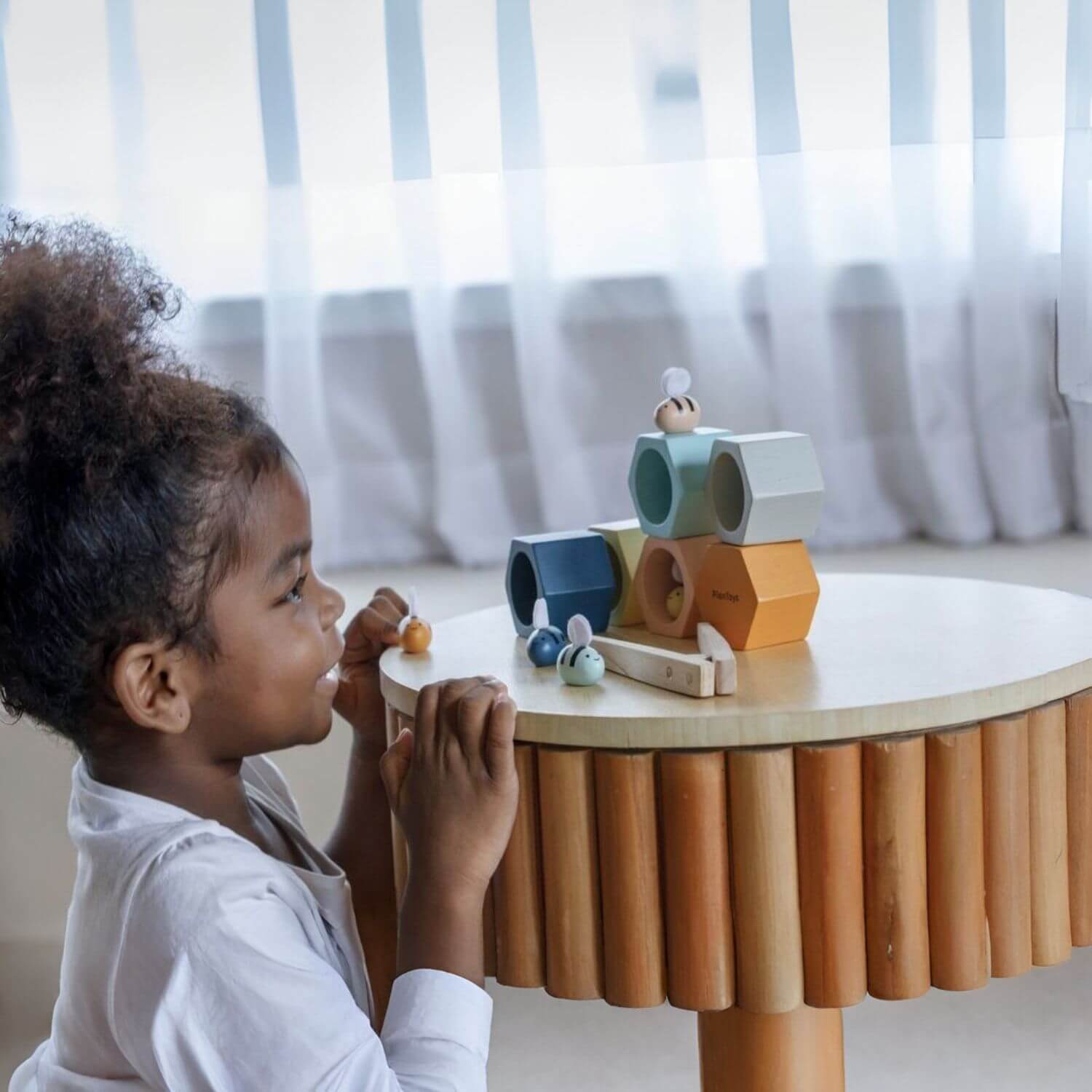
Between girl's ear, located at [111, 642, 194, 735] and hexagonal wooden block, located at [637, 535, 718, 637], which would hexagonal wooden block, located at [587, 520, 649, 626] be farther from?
girl's ear, located at [111, 642, 194, 735]

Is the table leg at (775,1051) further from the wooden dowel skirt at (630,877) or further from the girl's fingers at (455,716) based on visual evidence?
the girl's fingers at (455,716)

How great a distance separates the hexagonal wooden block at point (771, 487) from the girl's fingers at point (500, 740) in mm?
234

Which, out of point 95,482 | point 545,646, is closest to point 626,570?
point 545,646

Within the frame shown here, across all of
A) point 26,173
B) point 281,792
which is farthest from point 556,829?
point 26,173

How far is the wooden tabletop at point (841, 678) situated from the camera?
0.89 metres

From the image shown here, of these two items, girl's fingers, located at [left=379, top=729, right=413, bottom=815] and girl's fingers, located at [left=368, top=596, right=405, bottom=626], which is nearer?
girl's fingers, located at [left=379, top=729, right=413, bottom=815]

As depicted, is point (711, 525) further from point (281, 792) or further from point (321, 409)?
point (321, 409)

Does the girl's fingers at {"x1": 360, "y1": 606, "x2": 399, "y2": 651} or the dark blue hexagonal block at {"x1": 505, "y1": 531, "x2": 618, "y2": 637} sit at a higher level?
the dark blue hexagonal block at {"x1": 505, "y1": 531, "x2": 618, "y2": 637}

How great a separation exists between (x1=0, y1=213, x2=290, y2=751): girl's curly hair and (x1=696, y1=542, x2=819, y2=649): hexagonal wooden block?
34 cm

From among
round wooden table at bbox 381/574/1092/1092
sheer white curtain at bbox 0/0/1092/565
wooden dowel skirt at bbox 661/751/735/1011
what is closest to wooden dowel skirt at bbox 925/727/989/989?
round wooden table at bbox 381/574/1092/1092

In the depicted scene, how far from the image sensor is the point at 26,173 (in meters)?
1.85

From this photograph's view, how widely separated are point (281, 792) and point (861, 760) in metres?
0.47

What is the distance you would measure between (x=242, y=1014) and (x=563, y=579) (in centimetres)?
44

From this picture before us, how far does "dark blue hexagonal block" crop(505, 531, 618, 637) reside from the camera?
1122 mm
